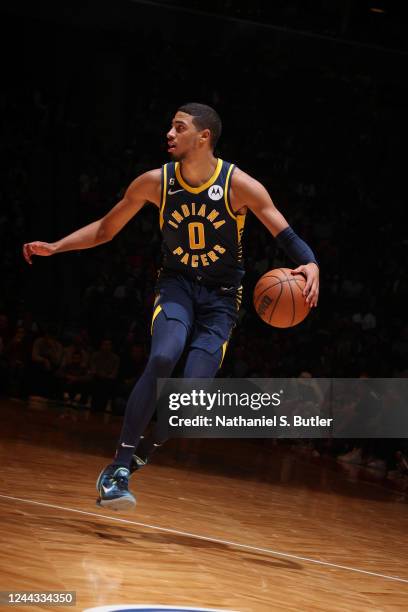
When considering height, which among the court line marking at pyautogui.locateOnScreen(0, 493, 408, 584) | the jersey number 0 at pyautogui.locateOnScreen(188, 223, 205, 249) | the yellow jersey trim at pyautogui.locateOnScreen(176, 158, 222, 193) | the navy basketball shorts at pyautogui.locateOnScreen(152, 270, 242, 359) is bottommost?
the court line marking at pyautogui.locateOnScreen(0, 493, 408, 584)

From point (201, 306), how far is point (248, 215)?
976cm

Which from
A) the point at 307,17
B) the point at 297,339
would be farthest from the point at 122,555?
the point at 307,17

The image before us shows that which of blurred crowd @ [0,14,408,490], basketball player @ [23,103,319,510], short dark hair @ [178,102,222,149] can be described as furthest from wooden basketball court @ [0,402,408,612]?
blurred crowd @ [0,14,408,490]

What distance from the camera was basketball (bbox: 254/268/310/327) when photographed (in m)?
4.66

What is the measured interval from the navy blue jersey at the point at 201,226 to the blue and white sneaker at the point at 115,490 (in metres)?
1.09

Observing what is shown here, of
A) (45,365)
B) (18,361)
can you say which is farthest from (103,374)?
(18,361)

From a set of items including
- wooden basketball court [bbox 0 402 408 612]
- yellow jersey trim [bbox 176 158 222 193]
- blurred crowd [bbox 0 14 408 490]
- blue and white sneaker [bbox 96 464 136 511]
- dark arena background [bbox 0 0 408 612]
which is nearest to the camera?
wooden basketball court [bbox 0 402 408 612]


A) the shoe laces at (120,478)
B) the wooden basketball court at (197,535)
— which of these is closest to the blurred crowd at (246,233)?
the wooden basketball court at (197,535)

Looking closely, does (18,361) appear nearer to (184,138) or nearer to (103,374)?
(103,374)

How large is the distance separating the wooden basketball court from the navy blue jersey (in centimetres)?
135

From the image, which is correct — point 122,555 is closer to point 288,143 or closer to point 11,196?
point 11,196

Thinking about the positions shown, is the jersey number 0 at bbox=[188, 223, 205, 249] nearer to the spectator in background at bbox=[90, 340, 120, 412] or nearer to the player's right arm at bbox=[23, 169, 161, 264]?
the player's right arm at bbox=[23, 169, 161, 264]

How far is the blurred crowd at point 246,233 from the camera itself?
1177 cm

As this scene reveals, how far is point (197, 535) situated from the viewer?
15.2ft
